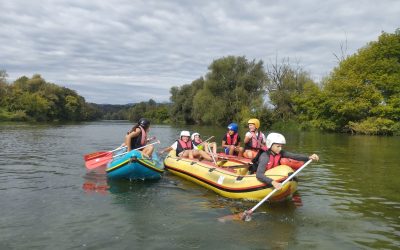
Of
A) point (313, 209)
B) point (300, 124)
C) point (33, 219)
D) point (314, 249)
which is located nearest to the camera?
point (314, 249)

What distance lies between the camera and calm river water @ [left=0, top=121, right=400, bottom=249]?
227 inches

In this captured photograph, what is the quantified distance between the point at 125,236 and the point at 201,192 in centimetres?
342

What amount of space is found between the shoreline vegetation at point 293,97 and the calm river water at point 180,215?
84.0ft

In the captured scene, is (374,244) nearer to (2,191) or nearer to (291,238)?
(291,238)

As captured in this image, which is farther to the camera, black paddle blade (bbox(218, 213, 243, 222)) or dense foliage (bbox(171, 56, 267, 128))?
dense foliage (bbox(171, 56, 267, 128))

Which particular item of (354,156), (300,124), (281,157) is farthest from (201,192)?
(300,124)

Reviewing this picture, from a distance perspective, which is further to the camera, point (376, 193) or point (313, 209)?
point (376, 193)

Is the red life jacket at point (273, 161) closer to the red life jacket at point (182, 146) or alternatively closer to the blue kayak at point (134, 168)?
the blue kayak at point (134, 168)

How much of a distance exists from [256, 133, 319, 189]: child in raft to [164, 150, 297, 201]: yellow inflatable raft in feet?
0.44

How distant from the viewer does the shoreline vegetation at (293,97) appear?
34.7 m

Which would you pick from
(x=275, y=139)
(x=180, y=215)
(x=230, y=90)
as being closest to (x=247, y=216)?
(x=180, y=215)

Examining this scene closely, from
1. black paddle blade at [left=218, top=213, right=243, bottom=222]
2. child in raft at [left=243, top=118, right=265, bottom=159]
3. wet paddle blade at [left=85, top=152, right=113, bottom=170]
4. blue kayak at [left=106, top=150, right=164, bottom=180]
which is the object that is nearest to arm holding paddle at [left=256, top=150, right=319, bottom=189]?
black paddle blade at [left=218, top=213, right=243, bottom=222]

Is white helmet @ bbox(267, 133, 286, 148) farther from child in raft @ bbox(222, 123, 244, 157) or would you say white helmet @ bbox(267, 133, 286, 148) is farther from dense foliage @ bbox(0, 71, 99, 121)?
dense foliage @ bbox(0, 71, 99, 121)

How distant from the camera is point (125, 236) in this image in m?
5.94
